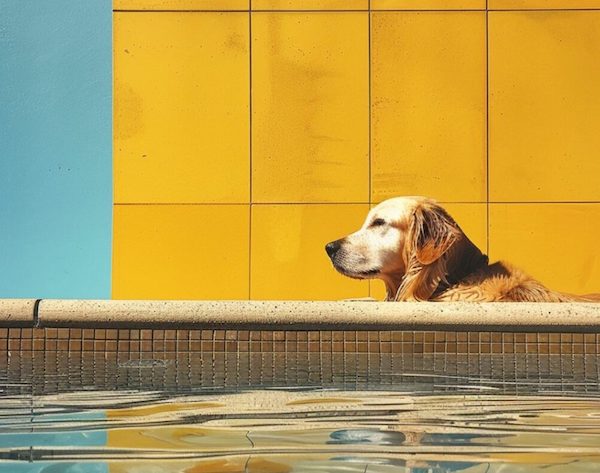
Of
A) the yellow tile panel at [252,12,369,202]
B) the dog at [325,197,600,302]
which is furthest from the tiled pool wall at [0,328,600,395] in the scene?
the yellow tile panel at [252,12,369,202]

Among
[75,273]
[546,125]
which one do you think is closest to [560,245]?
[546,125]

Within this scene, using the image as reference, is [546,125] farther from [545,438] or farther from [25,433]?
[25,433]

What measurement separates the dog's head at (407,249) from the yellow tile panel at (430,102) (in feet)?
0.93

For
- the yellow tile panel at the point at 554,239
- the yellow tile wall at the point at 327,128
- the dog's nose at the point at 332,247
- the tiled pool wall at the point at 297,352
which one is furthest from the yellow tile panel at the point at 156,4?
the tiled pool wall at the point at 297,352

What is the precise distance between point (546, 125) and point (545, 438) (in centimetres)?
413

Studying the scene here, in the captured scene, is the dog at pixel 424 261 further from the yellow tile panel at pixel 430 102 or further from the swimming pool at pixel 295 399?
the swimming pool at pixel 295 399

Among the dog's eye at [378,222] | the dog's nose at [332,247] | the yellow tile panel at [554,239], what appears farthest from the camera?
the yellow tile panel at [554,239]

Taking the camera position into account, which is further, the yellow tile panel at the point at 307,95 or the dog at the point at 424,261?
the yellow tile panel at the point at 307,95

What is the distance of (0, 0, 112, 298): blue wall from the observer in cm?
622

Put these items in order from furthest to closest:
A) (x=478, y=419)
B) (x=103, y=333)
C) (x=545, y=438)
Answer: (x=103, y=333), (x=478, y=419), (x=545, y=438)

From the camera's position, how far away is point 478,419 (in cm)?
277

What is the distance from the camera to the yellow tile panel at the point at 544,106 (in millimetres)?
6195

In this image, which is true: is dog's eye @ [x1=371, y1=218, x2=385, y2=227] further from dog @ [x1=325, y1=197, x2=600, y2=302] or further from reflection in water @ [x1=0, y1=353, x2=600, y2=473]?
reflection in water @ [x1=0, y1=353, x2=600, y2=473]

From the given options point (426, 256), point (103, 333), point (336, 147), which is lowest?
point (103, 333)
